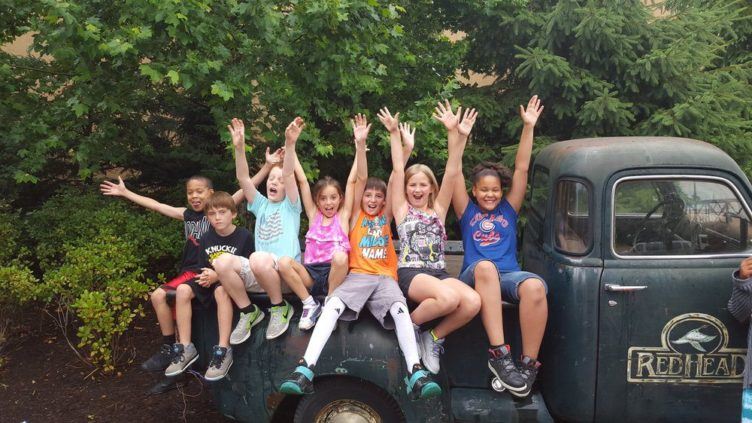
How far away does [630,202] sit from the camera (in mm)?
3174

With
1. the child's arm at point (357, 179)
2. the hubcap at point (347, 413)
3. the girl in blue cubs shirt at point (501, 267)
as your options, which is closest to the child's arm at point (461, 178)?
the girl in blue cubs shirt at point (501, 267)

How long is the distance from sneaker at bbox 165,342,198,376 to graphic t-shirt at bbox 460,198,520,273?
66.9 inches

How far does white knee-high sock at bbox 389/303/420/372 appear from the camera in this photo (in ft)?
10.0

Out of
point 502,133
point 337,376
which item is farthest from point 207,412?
point 502,133

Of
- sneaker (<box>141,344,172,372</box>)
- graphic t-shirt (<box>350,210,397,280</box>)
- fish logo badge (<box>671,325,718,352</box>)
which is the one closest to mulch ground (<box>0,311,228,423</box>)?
sneaker (<box>141,344,172,372</box>)

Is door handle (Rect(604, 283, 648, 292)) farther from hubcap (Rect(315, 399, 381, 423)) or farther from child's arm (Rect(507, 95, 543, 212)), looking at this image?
hubcap (Rect(315, 399, 381, 423))

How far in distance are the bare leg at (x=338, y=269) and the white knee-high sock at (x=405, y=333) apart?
1.26 ft

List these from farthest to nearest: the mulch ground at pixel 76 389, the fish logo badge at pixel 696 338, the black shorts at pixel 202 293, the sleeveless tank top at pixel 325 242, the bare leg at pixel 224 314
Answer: the mulch ground at pixel 76 389 < the sleeveless tank top at pixel 325 242 < the black shorts at pixel 202 293 < the bare leg at pixel 224 314 < the fish logo badge at pixel 696 338

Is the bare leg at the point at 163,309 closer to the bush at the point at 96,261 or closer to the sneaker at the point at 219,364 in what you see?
the sneaker at the point at 219,364

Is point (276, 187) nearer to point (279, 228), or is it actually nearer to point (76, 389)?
point (279, 228)

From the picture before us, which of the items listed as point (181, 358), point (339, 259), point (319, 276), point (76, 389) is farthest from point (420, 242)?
point (76, 389)

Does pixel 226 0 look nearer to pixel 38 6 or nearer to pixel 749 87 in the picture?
A: pixel 38 6

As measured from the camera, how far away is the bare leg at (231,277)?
3232 millimetres

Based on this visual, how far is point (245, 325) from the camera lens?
3285 mm
